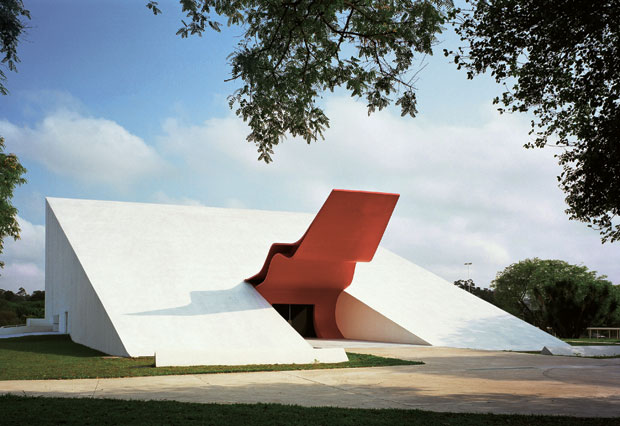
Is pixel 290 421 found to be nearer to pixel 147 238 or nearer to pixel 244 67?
pixel 244 67

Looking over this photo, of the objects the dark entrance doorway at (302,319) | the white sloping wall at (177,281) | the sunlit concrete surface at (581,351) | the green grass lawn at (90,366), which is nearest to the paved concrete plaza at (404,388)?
the green grass lawn at (90,366)

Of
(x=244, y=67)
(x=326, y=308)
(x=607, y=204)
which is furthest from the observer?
(x=326, y=308)

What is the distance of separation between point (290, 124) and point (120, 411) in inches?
190

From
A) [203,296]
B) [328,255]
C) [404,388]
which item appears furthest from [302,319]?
[404,388]

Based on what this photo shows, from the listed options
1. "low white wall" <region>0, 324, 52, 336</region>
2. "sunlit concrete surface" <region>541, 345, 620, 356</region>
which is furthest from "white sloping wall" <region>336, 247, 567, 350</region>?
"low white wall" <region>0, 324, 52, 336</region>

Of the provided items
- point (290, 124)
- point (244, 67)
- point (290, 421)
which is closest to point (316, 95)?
point (290, 124)

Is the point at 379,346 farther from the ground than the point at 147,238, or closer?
closer

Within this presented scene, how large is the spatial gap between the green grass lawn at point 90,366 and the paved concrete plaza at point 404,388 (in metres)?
0.76

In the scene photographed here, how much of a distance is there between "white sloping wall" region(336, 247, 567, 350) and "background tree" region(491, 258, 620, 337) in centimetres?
726

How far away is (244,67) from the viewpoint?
768 cm

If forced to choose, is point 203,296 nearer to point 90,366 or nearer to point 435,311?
point 90,366

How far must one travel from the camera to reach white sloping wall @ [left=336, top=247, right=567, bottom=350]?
20625 millimetres

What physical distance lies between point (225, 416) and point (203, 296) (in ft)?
46.9

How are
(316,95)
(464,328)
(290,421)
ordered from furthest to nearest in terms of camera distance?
(464,328)
(316,95)
(290,421)
